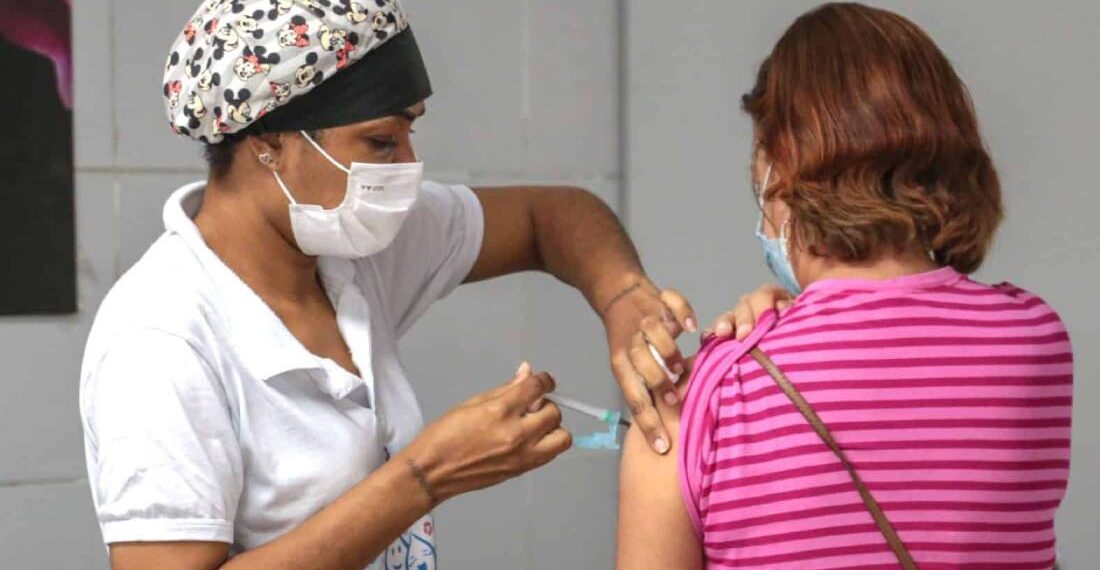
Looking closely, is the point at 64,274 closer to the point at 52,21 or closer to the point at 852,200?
the point at 52,21

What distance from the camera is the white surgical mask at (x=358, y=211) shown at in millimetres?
1518

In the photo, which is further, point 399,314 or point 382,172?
point 399,314

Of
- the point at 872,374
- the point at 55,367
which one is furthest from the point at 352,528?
the point at 55,367

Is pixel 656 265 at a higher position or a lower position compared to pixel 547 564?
higher

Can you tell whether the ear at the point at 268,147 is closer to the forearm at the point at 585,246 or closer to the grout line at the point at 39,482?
the forearm at the point at 585,246

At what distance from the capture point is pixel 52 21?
223 cm

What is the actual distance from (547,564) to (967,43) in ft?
4.46

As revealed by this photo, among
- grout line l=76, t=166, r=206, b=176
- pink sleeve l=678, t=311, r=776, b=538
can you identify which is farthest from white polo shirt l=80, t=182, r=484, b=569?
grout line l=76, t=166, r=206, b=176

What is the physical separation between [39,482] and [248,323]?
39.8 inches

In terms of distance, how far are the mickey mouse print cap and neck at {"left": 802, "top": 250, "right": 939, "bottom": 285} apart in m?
0.57

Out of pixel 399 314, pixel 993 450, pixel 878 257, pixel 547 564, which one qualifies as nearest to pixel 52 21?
pixel 399 314

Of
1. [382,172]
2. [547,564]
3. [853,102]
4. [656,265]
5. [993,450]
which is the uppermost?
[853,102]

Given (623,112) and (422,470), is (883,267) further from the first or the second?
(623,112)

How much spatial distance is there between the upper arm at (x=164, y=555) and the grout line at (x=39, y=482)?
104cm
